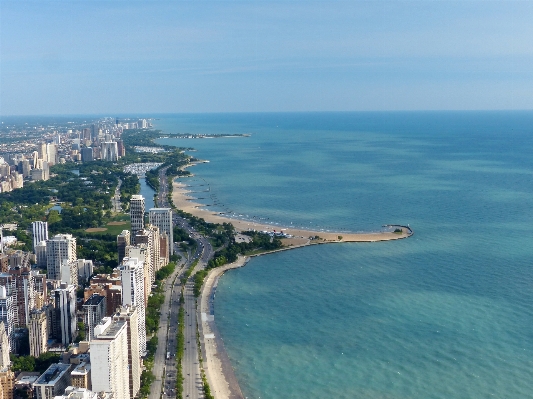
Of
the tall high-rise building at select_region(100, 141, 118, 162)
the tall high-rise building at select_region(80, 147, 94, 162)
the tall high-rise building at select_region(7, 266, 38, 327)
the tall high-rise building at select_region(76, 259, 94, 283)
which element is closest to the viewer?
the tall high-rise building at select_region(7, 266, 38, 327)

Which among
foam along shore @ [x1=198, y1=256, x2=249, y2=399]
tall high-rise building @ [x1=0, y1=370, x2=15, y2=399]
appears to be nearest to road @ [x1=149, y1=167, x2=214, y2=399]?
foam along shore @ [x1=198, y1=256, x2=249, y2=399]

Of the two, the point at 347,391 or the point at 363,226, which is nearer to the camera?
the point at 347,391

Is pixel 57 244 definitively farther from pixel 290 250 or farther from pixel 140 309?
pixel 290 250

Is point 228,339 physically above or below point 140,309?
below

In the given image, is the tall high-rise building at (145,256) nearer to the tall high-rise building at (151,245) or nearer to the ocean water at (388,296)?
the tall high-rise building at (151,245)

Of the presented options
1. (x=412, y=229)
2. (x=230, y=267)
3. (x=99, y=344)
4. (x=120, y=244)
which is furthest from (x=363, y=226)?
(x=99, y=344)

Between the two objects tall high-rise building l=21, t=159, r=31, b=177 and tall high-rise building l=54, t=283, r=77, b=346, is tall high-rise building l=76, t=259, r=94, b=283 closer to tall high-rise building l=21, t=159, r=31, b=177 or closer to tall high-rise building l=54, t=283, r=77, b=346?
tall high-rise building l=54, t=283, r=77, b=346

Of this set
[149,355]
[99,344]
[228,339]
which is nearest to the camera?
[99,344]
